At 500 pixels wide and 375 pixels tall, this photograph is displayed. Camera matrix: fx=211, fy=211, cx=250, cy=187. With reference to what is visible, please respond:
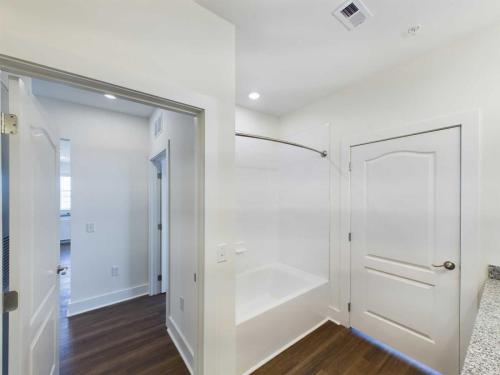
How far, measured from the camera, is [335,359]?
72.2 inches

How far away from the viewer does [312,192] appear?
8.59ft

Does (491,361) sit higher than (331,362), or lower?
higher

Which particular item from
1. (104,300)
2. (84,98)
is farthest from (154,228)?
(84,98)

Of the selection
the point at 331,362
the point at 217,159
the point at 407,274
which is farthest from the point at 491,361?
the point at 217,159

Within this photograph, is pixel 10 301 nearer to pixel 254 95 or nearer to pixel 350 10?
pixel 350 10

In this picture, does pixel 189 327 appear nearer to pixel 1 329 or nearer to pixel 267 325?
pixel 267 325

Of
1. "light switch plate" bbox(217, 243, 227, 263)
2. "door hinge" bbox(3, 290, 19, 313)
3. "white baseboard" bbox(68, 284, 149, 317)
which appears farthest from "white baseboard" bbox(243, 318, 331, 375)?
"white baseboard" bbox(68, 284, 149, 317)

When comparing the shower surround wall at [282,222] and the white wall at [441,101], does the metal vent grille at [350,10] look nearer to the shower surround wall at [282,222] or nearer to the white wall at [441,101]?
the white wall at [441,101]

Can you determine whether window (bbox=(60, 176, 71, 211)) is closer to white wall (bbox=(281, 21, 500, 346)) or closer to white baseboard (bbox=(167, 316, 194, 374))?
white baseboard (bbox=(167, 316, 194, 374))

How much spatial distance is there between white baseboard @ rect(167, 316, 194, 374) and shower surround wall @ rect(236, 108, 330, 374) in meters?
0.70

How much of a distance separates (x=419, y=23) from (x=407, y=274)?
1.92 meters

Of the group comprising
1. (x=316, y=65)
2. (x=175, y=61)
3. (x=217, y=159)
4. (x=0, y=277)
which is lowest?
(x=0, y=277)

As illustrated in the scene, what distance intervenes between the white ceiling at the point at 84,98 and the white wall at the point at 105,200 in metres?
0.09

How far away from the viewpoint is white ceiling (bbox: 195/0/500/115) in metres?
1.31
